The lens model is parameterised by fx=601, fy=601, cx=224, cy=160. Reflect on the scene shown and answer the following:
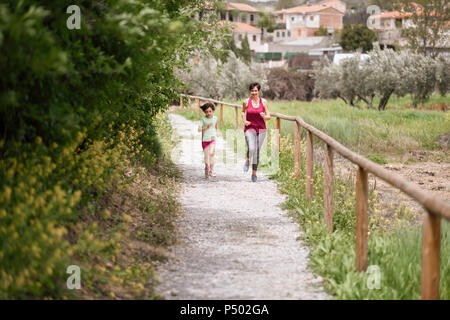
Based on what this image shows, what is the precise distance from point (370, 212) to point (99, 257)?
4.18 meters

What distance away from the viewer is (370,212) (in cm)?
820

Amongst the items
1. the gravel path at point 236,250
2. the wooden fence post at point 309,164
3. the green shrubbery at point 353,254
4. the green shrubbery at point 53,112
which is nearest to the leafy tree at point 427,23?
the gravel path at point 236,250

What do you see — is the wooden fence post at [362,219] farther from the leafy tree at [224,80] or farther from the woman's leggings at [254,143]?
the leafy tree at [224,80]

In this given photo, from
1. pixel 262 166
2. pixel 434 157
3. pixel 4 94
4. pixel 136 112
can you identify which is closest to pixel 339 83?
pixel 434 157

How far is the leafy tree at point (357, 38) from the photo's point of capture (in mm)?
72875

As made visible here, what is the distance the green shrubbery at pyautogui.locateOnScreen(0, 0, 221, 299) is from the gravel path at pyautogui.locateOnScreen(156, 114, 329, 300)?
0.82 m

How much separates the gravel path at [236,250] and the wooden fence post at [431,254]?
48.7 inches

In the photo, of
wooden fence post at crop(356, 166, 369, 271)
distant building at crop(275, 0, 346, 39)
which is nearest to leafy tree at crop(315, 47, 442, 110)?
wooden fence post at crop(356, 166, 369, 271)

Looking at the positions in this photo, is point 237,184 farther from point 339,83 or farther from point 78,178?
point 339,83

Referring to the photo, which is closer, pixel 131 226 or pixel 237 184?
pixel 131 226

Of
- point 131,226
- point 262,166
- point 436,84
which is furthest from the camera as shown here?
point 436,84

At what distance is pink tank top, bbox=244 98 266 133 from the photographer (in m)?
10.7
